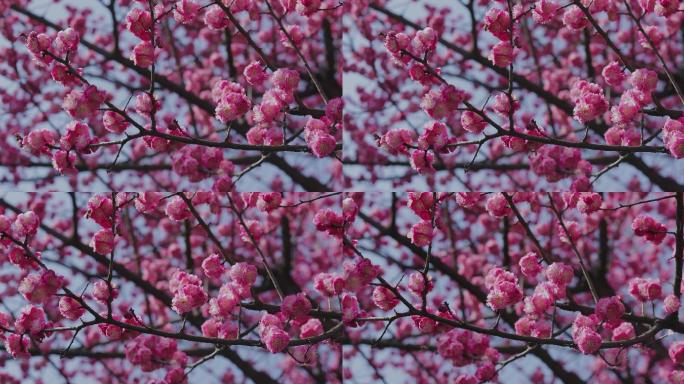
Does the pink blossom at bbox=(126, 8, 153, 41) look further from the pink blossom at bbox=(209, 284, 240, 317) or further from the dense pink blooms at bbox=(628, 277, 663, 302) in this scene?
the dense pink blooms at bbox=(628, 277, 663, 302)

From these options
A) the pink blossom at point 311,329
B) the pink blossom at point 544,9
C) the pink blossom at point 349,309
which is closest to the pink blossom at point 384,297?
the pink blossom at point 349,309

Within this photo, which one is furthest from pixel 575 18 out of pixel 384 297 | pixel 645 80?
pixel 384 297

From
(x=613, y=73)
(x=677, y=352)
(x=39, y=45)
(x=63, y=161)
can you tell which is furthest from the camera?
(x=677, y=352)

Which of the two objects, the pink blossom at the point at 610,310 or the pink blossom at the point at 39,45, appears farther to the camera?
the pink blossom at the point at 610,310

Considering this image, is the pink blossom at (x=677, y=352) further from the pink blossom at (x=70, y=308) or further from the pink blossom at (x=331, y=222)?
the pink blossom at (x=70, y=308)

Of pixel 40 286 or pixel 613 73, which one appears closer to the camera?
pixel 40 286

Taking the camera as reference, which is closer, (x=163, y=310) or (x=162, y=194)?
(x=162, y=194)

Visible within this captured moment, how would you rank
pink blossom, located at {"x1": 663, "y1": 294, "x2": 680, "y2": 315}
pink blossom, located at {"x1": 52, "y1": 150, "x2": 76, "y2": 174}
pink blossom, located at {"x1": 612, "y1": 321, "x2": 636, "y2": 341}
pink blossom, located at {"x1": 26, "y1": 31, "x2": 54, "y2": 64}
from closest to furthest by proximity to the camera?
pink blossom, located at {"x1": 26, "y1": 31, "x2": 54, "y2": 64}
pink blossom, located at {"x1": 52, "y1": 150, "x2": 76, "y2": 174}
pink blossom, located at {"x1": 663, "y1": 294, "x2": 680, "y2": 315}
pink blossom, located at {"x1": 612, "y1": 321, "x2": 636, "y2": 341}

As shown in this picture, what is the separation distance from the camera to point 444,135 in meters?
2.01

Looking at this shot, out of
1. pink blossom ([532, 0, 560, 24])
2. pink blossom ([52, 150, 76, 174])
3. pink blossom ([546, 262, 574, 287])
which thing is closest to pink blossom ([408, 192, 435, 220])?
pink blossom ([546, 262, 574, 287])

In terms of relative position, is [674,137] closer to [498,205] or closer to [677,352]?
[498,205]

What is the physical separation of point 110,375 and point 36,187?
2.24ft

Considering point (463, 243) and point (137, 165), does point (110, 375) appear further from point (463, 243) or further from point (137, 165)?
point (463, 243)

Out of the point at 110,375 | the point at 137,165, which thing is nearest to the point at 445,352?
the point at 110,375
